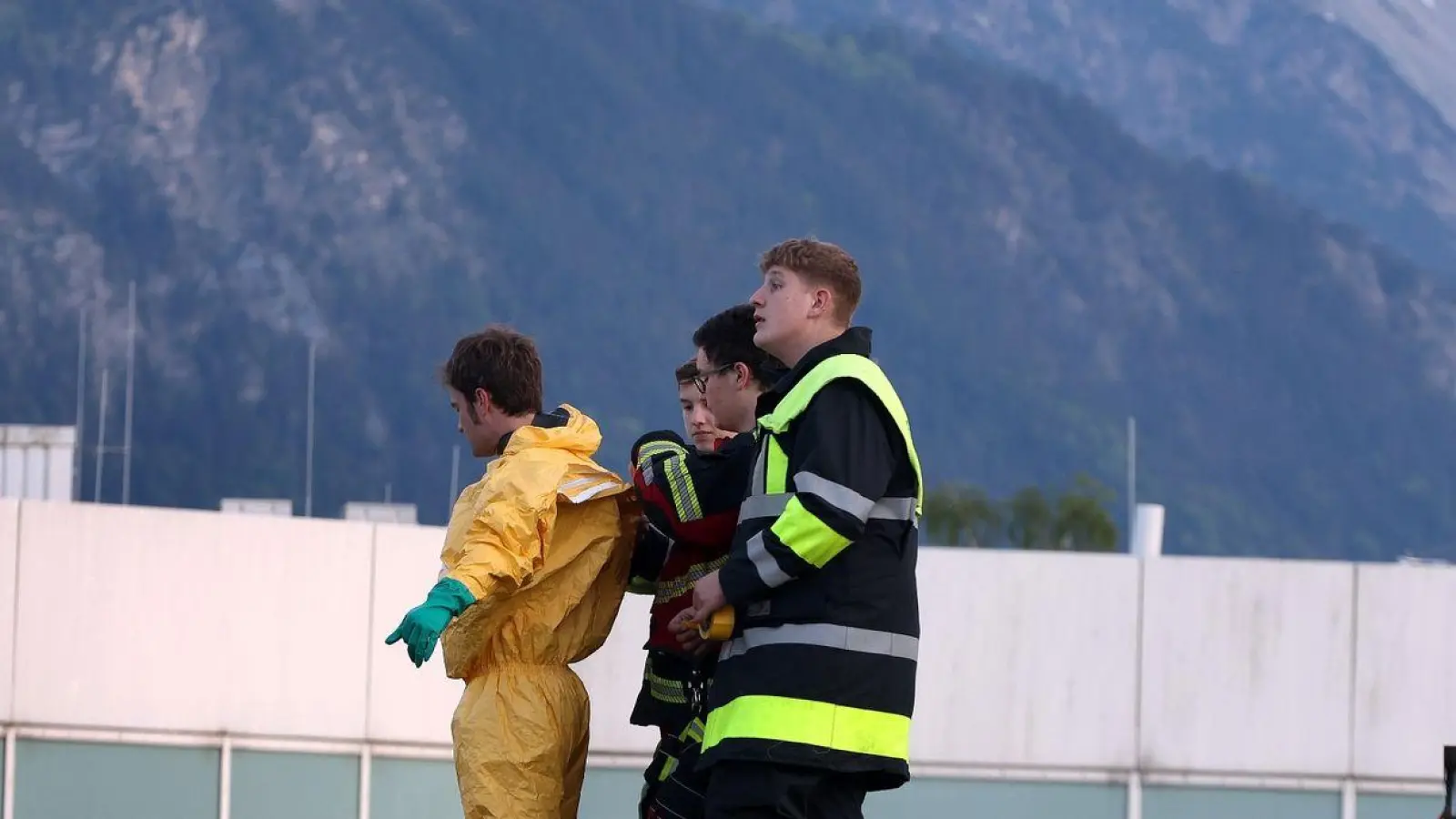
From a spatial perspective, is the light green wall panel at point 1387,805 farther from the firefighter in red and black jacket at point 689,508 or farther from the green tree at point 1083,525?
the green tree at point 1083,525

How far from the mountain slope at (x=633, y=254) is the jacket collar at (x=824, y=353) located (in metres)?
90.7

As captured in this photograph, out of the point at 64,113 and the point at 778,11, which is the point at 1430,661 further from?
the point at 778,11

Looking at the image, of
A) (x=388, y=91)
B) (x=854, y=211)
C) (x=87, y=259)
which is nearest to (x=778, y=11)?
(x=854, y=211)

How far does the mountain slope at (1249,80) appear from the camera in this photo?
140 meters

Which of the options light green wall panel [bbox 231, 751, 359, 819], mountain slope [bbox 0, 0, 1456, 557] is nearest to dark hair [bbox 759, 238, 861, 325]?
light green wall panel [bbox 231, 751, 359, 819]

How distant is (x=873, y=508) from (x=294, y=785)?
7.66 m

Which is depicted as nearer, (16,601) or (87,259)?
(16,601)

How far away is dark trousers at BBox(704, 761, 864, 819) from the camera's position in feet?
11.4

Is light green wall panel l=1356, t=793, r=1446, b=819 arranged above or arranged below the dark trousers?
below

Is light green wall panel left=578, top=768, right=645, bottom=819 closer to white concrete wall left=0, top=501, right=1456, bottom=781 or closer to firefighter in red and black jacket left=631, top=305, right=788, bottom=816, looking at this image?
white concrete wall left=0, top=501, right=1456, bottom=781

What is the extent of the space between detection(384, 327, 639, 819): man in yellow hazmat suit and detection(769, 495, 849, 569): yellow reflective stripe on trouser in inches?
26.6

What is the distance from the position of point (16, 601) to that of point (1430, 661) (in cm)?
718


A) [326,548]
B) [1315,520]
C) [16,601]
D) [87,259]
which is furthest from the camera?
[1315,520]

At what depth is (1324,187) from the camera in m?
139
